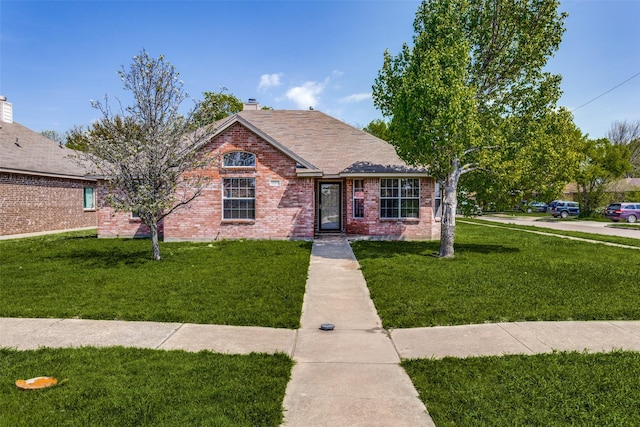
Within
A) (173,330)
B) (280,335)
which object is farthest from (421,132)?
(173,330)

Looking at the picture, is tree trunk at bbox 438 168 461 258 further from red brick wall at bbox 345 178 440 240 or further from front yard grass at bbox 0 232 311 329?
front yard grass at bbox 0 232 311 329

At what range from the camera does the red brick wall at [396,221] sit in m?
17.2

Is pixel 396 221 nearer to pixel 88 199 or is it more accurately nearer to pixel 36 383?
pixel 36 383

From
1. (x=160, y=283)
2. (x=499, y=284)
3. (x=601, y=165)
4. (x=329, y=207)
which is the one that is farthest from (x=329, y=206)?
(x=601, y=165)

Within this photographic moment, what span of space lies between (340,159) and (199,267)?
957 cm

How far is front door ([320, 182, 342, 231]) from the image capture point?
19109 mm

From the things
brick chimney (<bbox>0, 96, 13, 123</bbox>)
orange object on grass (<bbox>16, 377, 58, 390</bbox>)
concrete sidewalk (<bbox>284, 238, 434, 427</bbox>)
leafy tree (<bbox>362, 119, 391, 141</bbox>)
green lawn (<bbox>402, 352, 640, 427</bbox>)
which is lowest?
concrete sidewalk (<bbox>284, 238, 434, 427</bbox>)

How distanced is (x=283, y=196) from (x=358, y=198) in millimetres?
3352

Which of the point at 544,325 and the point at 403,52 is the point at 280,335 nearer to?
the point at 544,325

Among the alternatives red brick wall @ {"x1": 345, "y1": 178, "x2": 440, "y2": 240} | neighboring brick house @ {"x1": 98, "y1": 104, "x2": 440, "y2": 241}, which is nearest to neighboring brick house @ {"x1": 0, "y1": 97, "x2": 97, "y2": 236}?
neighboring brick house @ {"x1": 98, "y1": 104, "x2": 440, "y2": 241}

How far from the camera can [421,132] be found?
12.0 meters

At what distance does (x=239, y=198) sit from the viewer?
54.7ft

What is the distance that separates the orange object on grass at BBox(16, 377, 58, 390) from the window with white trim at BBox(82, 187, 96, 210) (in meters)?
23.7

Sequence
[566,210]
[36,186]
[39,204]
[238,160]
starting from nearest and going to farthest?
[238,160] → [36,186] → [39,204] → [566,210]
